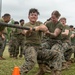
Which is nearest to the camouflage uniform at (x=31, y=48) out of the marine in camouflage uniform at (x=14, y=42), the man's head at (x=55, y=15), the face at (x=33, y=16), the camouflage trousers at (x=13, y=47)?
the face at (x=33, y=16)

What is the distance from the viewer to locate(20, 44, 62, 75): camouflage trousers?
6.85 metres

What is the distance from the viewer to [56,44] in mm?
8570

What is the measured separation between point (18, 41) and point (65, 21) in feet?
16.5

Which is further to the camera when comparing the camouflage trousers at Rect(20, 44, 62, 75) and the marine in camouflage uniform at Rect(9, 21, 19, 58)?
the marine in camouflage uniform at Rect(9, 21, 19, 58)

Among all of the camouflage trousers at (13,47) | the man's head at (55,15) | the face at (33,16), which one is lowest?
the camouflage trousers at (13,47)

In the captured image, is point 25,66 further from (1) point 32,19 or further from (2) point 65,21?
(2) point 65,21

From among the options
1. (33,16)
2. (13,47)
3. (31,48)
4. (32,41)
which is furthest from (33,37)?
(13,47)

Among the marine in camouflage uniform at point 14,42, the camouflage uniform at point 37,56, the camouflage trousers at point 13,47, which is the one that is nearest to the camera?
the camouflage uniform at point 37,56

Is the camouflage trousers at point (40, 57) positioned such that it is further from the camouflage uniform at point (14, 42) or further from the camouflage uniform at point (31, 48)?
the camouflage uniform at point (14, 42)

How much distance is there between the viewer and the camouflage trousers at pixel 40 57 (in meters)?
6.85

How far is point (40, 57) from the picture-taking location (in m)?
7.30

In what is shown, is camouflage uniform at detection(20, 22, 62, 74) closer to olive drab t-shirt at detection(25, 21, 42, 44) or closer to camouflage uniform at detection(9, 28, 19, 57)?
olive drab t-shirt at detection(25, 21, 42, 44)

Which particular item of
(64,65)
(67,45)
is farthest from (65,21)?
(64,65)

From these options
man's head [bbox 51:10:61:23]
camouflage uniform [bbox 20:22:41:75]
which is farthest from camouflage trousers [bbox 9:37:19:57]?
camouflage uniform [bbox 20:22:41:75]
